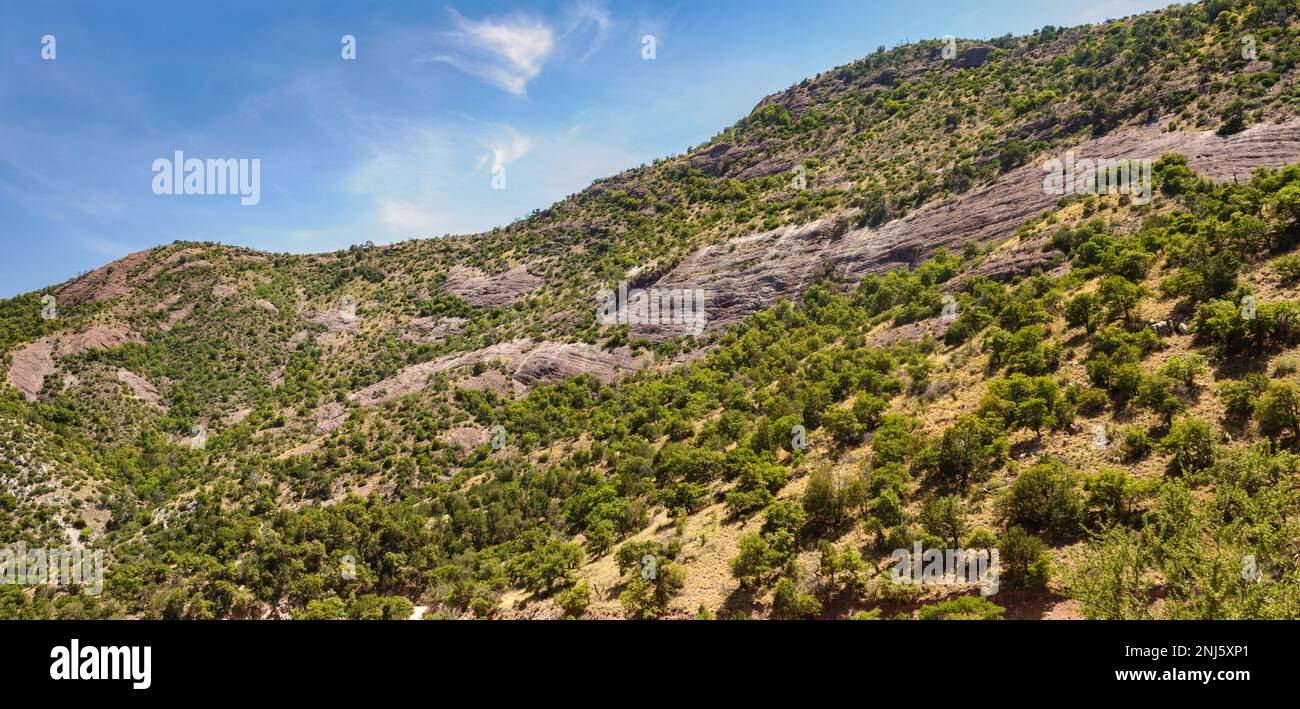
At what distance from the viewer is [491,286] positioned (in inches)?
3647

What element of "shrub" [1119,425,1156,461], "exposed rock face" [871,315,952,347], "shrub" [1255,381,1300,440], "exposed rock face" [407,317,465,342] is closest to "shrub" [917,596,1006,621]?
"shrub" [1119,425,1156,461]

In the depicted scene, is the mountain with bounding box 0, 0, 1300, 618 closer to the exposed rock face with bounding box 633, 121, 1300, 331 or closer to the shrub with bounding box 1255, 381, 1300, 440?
the shrub with bounding box 1255, 381, 1300, 440

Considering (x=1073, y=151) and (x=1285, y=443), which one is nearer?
(x=1285, y=443)

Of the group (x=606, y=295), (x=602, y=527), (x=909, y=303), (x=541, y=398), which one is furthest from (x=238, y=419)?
(x=909, y=303)

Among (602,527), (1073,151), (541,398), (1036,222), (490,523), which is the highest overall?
(1073,151)

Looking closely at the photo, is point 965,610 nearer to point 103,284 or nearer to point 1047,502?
point 1047,502

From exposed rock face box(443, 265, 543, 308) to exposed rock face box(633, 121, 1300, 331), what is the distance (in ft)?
94.7

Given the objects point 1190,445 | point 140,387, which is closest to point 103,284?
point 140,387

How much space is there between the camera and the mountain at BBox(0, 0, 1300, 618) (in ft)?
55.9

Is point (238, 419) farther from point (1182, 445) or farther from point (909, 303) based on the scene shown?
point (1182, 445)

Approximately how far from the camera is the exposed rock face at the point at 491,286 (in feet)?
296
